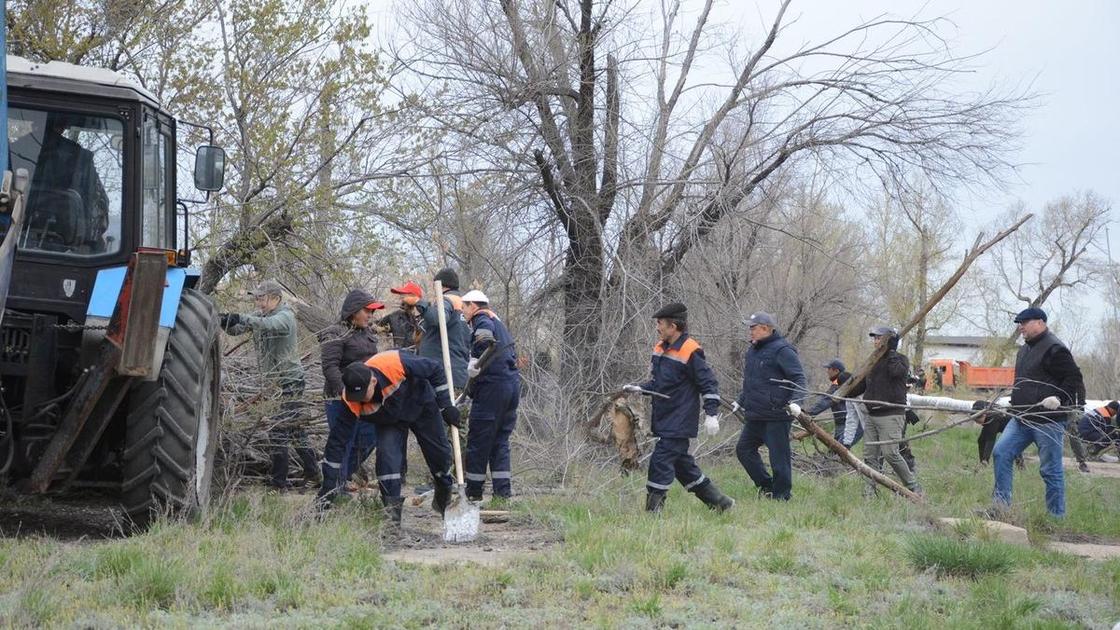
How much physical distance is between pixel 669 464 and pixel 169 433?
3.60 meters

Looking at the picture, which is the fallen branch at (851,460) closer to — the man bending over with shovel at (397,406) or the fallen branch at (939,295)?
the fallen branch at (939,295)

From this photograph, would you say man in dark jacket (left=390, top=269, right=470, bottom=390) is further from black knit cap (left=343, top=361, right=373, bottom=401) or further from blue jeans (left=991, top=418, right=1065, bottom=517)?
blue jeans (left=991, top=418, right=1065, bottom=517)

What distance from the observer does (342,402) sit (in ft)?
26.9

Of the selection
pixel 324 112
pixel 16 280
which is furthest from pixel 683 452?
pixel 324 112

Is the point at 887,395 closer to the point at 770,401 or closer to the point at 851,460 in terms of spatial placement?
the point at 851,460

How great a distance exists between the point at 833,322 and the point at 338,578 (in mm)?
15855

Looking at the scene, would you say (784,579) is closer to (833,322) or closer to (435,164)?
(435,164)

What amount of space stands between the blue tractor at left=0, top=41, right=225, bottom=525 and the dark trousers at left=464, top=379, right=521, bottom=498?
2383mm

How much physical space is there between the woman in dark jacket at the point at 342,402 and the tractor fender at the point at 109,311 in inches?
62.9

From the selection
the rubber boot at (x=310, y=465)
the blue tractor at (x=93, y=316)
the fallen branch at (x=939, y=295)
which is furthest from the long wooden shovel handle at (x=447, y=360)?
the fallen branch at (x=939, y=295)

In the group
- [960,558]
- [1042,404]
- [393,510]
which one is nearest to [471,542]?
[393,510]

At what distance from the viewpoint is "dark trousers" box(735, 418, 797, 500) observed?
977 centimetres

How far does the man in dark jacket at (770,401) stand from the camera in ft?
32.0

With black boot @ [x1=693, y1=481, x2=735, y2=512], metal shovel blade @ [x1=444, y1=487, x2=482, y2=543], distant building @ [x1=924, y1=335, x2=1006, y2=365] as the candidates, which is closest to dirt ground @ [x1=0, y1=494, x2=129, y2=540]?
metal shovel blade @ [x1=444, y1=487, x2=482, y2=543]
